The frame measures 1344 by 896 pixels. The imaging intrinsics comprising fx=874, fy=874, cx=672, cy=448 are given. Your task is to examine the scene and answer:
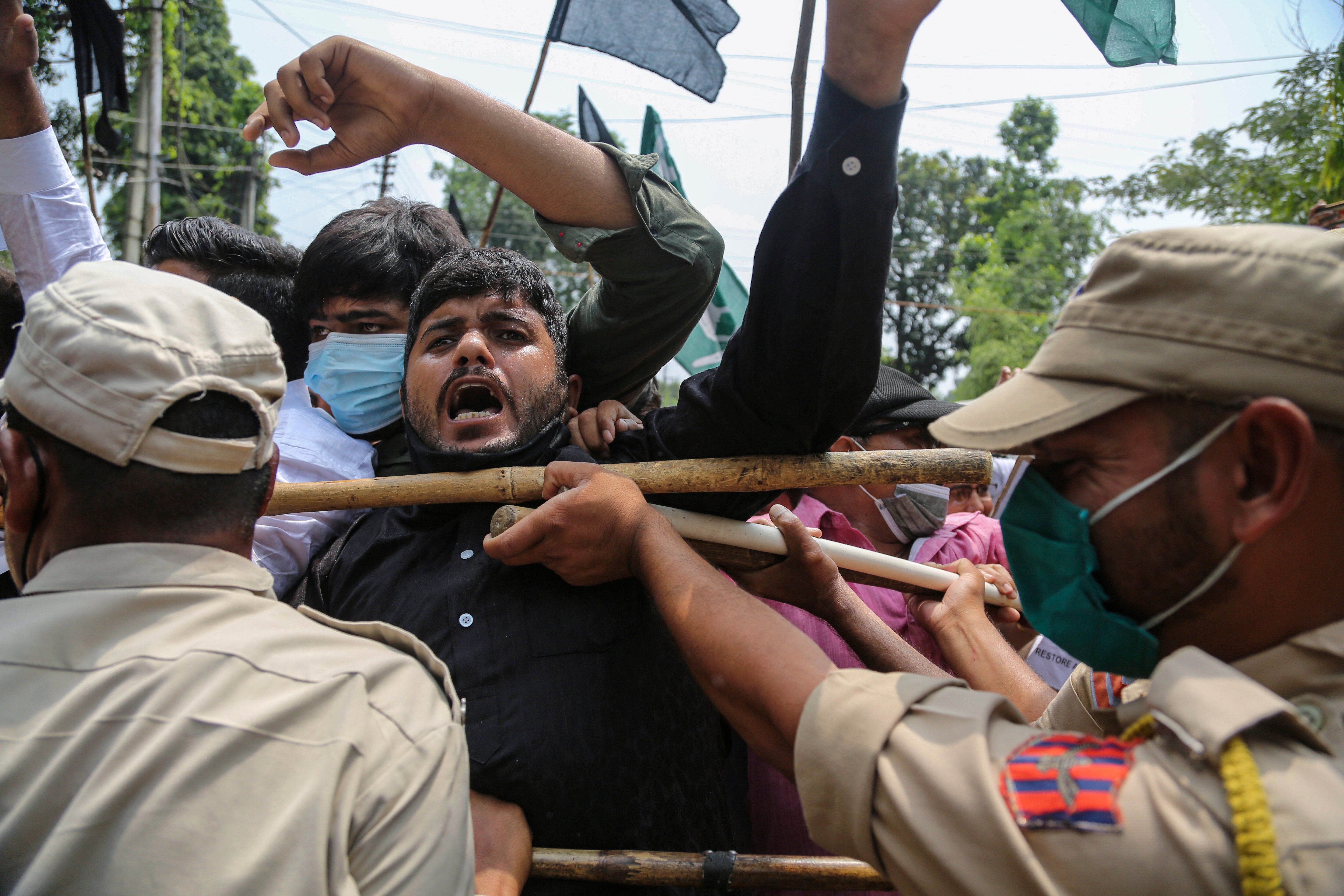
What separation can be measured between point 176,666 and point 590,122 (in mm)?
6017

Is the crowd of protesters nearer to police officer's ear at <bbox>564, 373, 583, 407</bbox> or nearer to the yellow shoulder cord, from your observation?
the yellow shoulder cord

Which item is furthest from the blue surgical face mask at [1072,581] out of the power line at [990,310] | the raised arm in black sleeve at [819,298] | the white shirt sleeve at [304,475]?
the power line at [990,310]

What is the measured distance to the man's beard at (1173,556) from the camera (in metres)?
1.22

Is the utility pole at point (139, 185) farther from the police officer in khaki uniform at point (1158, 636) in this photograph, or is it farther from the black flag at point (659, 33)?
the police officer in khaki uniform at point (1158, 636)

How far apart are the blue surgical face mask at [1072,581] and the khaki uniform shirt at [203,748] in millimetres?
1011

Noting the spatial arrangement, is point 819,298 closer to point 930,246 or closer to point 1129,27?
point 1129,27

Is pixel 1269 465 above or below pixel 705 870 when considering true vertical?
above

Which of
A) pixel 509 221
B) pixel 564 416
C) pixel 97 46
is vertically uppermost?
pixel 97 46

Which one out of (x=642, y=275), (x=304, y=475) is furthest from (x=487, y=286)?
(x=304, y=475)

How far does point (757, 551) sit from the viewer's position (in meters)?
2.29

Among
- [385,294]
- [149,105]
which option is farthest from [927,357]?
[385,294]

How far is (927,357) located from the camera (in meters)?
39.7

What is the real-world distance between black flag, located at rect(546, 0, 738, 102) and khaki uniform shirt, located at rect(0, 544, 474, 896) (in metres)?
2.99

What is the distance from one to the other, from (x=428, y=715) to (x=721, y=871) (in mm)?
907
